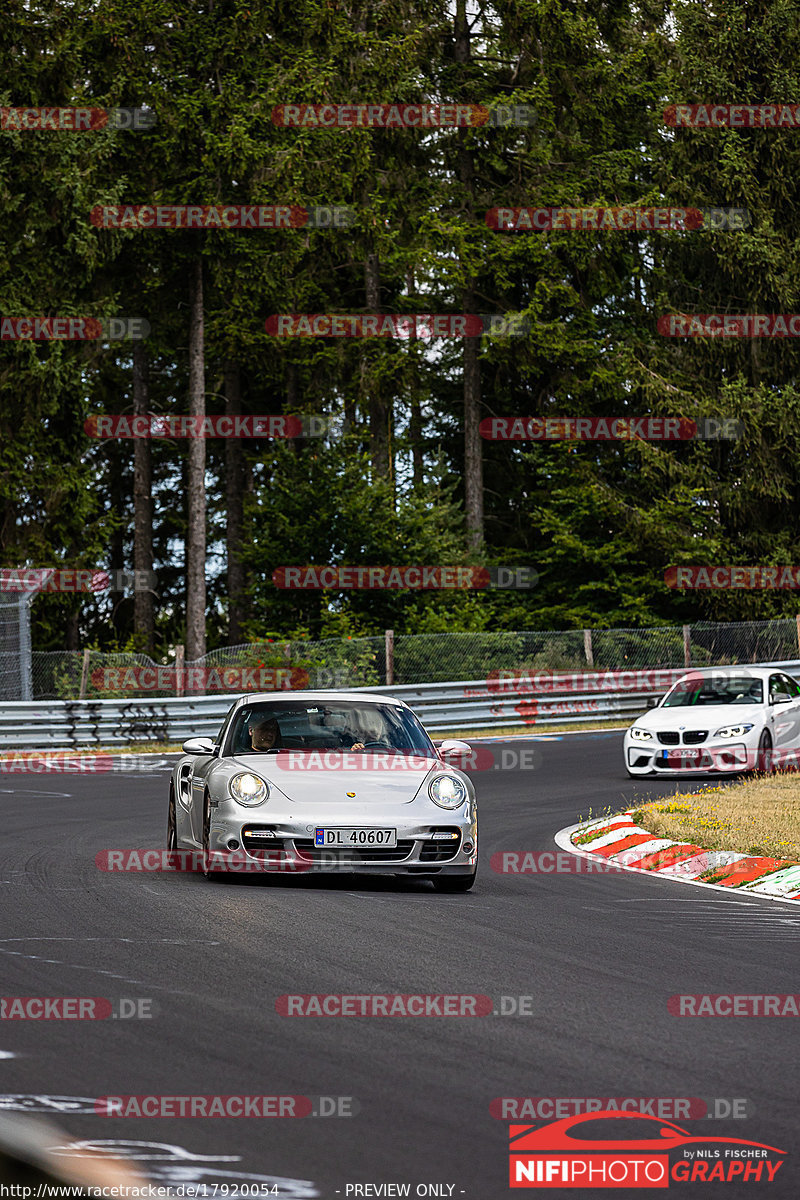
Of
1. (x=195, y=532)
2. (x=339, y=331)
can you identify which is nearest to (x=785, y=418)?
(x=339, y=331)

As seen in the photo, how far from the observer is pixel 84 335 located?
119 ft

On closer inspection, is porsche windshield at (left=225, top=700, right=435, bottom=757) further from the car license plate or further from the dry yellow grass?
the dry yellow grass

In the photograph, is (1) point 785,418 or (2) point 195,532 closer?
(2) point 195,532

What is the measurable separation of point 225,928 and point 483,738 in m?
18.1

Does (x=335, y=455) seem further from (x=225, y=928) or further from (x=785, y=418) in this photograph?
(x=225, y=928)

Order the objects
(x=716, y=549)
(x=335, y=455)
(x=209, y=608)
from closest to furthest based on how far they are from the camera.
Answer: (x=335, y=455) → (x=716, y=549) → (x=209, y=608)

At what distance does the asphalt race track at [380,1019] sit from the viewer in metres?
4.61

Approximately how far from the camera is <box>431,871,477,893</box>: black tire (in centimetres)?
1056
